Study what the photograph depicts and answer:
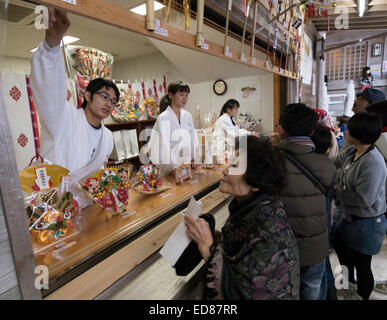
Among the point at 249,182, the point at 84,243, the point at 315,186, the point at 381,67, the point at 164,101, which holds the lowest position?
the point at 84,243

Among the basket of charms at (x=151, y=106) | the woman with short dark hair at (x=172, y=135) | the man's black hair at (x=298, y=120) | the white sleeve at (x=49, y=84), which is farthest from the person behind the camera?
the basket of charms at (x=151, y=106)

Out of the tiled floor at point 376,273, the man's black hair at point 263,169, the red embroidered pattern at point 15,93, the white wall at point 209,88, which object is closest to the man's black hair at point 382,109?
the tiled floor at point 376,273

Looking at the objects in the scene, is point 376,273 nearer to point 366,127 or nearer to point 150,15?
point 366,127

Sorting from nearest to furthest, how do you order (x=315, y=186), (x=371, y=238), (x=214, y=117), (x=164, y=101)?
(x=315, y=186)
(x=371, y=238)
(x=164, y=101)
(x=214, y=117)

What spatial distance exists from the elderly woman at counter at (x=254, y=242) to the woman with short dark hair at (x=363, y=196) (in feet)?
3.33

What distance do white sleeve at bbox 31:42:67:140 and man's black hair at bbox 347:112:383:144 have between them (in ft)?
6.16

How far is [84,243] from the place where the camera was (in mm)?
964

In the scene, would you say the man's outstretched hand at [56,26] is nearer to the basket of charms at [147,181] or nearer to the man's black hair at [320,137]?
the basket of charms at [147,181]

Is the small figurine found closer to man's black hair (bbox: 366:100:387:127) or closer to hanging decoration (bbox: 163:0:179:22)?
hanging decoration (bbox: 163:0:179:22)

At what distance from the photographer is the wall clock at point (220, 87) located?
14.6 feet

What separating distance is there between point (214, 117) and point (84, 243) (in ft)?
11.9

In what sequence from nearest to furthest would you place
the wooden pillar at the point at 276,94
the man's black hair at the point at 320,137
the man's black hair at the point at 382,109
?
1. the man's black hair at the point at 320,137
2. the man's black hair at the point at 382,109
3. the wooden pillar at the point at 276,94
